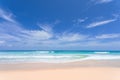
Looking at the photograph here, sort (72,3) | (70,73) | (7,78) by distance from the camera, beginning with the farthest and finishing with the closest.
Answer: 1. (72,3)
2. (70,73)
3. (7,78)

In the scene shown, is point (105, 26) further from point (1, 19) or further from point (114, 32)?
point (1, 19)

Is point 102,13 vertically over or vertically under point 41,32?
over

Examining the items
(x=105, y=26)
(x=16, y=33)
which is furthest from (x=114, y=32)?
(x=16, y=33)

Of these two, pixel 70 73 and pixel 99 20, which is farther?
pixel 99 20

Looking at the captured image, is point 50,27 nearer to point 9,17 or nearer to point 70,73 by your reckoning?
point 9,17

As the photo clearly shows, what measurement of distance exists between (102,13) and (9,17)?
256 centimetres

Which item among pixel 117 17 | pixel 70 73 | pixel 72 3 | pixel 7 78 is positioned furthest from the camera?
pixel 117 17

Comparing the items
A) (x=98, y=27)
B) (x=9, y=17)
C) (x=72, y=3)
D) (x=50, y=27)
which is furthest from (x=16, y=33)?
(x=98, y=27)

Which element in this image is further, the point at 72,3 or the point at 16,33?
the point at 16,33

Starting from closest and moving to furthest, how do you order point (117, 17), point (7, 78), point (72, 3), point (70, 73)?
point (7, 78), point (70, 73), point (72, 3), point (117, 17)

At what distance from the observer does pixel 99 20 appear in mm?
5574

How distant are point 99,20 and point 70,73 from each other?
2.72 m

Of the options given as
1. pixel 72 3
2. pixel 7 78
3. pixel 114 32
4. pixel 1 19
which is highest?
pixel 72 3

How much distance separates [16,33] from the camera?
219 inches
